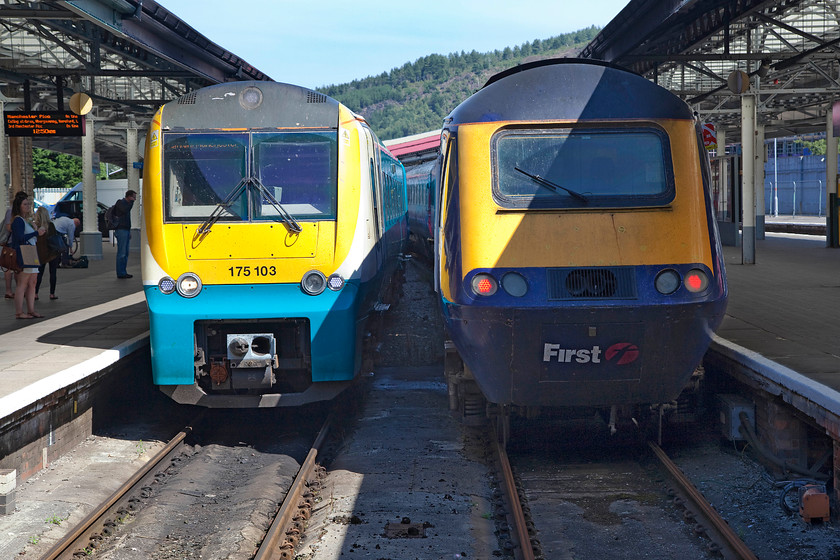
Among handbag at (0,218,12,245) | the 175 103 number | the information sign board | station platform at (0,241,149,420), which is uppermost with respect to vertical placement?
the information sign board

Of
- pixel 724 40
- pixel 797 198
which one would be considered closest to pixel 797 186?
pixel 797 198

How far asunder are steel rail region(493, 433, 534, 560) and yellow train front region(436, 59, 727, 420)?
0.55 metres

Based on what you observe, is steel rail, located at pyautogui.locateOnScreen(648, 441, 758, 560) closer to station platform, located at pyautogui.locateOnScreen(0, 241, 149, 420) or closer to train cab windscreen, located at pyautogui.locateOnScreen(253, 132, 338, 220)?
train cab windscreen, located at pyautogui.locateOnScreen(253, 132, 338, 220)

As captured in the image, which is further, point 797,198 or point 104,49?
point 797,198

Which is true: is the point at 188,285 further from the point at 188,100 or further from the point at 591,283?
the point at 591,283

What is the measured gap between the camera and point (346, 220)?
8.58 meters

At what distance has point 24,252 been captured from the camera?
39.0ft

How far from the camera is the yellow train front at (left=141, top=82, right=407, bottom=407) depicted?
8344mm

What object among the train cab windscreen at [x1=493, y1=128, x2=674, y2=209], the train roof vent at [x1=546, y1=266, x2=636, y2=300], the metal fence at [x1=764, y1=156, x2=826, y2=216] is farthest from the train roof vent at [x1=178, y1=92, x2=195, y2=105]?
the metal fence at [x1=764, y1=156, x2=826, y2=216]

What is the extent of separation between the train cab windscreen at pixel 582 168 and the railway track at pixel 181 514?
2725 mm

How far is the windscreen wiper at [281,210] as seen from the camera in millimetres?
8516

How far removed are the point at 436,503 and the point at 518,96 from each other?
3219mm

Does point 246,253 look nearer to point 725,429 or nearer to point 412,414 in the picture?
point 412,414

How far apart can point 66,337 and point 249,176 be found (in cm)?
341
